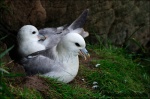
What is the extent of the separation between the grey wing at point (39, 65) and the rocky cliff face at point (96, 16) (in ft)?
2.74

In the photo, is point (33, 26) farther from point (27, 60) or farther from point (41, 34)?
point (27, 60)

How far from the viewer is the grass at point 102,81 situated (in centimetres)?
480

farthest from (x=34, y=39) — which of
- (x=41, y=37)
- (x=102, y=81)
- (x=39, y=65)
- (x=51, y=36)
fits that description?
(x=102, y=81)

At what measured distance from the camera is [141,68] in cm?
684

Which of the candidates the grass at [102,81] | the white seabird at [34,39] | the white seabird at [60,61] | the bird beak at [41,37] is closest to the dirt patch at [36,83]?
the grass at [102,81]

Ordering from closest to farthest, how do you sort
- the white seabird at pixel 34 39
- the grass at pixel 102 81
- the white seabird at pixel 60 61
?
the grass at pixel 102 81 → the white seabird at pixel 60 61 → the white seabird at pixel 34 39

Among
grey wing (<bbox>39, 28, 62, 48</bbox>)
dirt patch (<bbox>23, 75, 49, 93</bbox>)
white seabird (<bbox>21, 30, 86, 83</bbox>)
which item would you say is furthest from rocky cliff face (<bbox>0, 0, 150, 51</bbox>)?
dirt patch (<bbox>23, 75, 49, 93</bbox>)

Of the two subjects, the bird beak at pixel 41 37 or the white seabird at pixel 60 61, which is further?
the bird beak at pixel 41 37

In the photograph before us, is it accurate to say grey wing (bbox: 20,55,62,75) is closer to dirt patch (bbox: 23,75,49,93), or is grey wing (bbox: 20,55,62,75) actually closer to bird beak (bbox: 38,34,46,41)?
dirt patch (bbox: 23,75,49,93)

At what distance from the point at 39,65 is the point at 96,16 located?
2.04 m

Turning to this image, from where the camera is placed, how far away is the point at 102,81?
5.85 meters

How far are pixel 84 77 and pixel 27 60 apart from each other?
0.81m

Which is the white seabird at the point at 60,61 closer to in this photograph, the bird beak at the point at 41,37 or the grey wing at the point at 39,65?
the grey wing at the point at 39,65

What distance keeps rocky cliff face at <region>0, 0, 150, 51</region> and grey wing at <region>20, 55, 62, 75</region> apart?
2.74 ft
